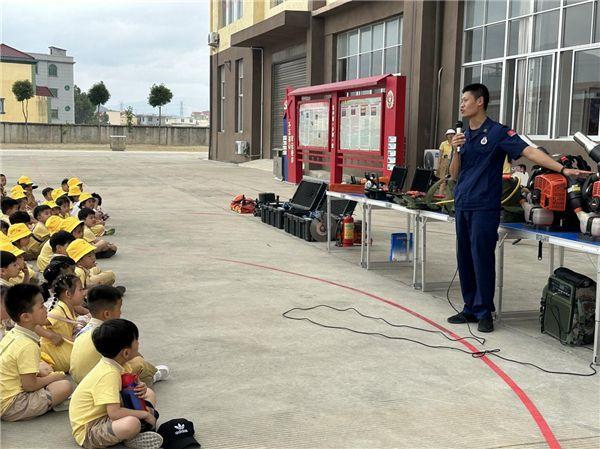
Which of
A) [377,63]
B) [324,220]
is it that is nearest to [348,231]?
[324,220]

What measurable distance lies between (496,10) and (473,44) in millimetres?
1273

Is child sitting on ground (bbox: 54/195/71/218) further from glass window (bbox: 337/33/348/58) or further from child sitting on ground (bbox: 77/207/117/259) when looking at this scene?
glass window (bbox: 337/33/348/58)

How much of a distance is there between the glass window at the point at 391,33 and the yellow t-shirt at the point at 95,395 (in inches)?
799

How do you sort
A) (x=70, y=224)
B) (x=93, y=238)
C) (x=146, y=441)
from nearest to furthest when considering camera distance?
(x=146, y=441) < (x=70, y=224) < (x=93, y=238)

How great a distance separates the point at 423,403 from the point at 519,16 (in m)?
14.8

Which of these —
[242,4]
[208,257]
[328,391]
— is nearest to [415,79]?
[208,257]

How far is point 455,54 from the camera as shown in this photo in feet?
63.4

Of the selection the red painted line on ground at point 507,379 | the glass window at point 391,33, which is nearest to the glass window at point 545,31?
the glass window at point 391,33

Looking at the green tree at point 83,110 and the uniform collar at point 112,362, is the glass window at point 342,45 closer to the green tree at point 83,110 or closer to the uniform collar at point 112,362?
the uniform collar at point 112,362

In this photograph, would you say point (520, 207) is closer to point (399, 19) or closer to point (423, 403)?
point (423, 403)

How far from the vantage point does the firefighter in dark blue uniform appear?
656cm

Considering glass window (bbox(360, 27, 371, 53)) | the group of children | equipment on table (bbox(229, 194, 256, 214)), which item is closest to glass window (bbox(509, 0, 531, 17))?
glass window (bbox(360, 27, 371, 53))

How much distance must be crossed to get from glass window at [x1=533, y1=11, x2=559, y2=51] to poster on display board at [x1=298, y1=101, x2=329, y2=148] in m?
6.83

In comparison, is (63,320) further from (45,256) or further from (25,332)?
(45,256)
